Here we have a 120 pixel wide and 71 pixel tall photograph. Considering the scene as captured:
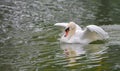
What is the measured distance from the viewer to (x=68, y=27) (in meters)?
19.1

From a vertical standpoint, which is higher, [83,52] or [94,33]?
[94,33]

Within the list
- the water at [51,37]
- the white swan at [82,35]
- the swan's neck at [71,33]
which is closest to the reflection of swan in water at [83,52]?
the water at [51,37]

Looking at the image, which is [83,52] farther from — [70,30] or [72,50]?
[70,30]

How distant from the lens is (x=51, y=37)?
19.2 meters

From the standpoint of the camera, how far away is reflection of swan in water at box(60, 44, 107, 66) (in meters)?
14.8

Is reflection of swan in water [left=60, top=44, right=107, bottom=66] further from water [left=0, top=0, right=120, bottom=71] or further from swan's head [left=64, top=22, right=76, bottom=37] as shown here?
swan's head [left=64, top=22, right=76, bottom=37]

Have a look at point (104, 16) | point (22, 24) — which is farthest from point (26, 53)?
point (104, 16)

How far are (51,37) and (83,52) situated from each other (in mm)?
3407

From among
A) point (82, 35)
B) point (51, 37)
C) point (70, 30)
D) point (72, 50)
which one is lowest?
point (72, 50)

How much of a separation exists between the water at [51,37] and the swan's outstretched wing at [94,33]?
0.42m

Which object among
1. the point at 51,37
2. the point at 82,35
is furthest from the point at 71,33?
the point at 51,37

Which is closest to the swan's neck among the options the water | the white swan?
the white swan

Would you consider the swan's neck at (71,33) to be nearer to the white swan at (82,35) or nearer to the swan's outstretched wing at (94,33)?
the white swan at (82,35)

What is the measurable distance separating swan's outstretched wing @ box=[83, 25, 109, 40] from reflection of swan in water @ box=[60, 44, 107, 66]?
0.42 meters
